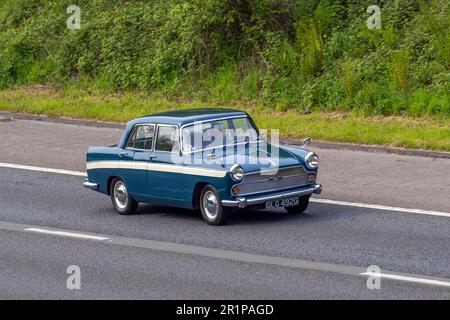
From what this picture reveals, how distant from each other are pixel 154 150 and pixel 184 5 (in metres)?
12.5

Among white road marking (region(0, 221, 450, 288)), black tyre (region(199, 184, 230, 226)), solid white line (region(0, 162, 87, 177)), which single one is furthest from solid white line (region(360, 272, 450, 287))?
solid white line (region(0, 162, 87, 177))

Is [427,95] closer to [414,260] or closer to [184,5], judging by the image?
[184,5]

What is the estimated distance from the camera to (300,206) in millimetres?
17766

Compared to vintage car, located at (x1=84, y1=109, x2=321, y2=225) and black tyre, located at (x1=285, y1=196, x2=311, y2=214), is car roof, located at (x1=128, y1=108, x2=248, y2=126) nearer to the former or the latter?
vintage car, located at (x1=84, y1=109, x2=321, y2=225)

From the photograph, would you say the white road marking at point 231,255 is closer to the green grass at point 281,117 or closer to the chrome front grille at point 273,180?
the chrome front grille at point 273,180

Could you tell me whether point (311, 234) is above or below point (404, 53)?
below

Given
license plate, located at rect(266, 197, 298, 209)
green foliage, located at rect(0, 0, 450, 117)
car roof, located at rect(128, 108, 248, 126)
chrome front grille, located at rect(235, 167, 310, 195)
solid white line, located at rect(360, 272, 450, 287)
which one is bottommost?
solid white line, located at rect(360, 272, 450, 287)

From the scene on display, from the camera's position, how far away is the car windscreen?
17672mm

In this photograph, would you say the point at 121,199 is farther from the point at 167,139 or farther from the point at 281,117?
the point at 281,117

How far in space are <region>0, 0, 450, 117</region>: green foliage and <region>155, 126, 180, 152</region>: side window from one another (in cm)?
781

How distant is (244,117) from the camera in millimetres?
18375

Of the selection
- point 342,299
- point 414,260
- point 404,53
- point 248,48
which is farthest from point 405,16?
point 342,299

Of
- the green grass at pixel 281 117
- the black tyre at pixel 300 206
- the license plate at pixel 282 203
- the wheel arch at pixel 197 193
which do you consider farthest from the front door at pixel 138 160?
the green grass at pixel 281 117

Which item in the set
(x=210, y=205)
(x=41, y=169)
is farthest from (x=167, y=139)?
(x=41, y=169)
